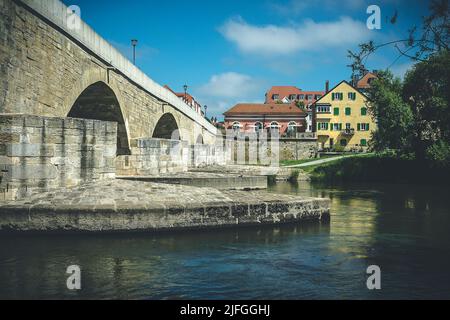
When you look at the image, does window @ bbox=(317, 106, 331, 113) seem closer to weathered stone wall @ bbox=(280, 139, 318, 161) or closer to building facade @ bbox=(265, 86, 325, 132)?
weathered stone wall @ bbox=(280, 139, 318, 161)

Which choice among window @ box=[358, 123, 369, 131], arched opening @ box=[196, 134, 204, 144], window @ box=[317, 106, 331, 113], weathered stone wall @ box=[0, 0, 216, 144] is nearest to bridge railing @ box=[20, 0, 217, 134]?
weathered stone wall @ box=[0, 0, 216, 144]

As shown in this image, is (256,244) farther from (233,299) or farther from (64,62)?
(64,62)

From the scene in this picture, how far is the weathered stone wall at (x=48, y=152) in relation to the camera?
10055 mm

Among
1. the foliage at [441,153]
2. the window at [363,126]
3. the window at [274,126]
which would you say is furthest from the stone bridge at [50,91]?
the window at [363,126]

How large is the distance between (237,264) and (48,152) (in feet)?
17.8

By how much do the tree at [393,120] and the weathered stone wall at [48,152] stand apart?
24.7 m

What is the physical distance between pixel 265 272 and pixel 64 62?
8.68 meters

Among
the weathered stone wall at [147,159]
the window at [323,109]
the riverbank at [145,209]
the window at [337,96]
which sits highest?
the window at [337,96]

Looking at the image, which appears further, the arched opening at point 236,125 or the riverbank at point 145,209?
the arched opening at point 236,125

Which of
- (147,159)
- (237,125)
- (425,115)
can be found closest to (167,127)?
(147,159)

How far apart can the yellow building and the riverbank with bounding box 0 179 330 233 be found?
5562 cm

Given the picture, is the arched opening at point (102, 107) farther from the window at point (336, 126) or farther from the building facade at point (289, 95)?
the building facade at point (289, 95)

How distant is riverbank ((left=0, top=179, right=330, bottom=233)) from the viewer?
1017 cm

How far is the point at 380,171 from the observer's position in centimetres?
3691
